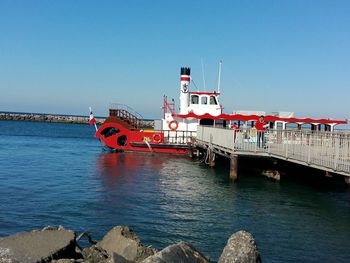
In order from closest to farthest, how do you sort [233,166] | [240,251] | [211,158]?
[240,251] < [233,166] < [211,158]

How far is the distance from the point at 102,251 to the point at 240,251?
9.60ft

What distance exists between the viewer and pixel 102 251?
9414mm

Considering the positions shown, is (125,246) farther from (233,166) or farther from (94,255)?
(233,166)

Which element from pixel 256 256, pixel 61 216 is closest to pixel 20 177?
pixel 61 216

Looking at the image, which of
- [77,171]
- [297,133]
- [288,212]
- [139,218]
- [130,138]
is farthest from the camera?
[130,138]

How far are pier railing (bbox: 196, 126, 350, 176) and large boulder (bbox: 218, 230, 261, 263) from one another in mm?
8366

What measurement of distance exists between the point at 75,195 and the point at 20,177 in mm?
6442

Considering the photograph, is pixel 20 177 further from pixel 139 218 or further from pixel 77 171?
pixel 139 218

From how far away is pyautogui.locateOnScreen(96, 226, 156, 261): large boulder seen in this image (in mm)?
9172

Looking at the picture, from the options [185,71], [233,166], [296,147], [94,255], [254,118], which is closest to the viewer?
[94,255]

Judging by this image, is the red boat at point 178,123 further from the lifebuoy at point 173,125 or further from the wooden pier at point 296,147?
the wooden pier at point 296,147

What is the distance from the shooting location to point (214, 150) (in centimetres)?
2867

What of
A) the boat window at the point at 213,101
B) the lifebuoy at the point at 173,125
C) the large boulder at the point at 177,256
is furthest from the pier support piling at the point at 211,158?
the large boulder at the point at 177,256

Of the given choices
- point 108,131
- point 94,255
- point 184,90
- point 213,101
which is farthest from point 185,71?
point 94,255
